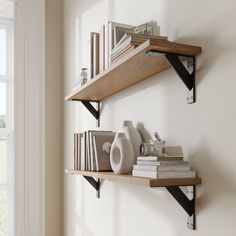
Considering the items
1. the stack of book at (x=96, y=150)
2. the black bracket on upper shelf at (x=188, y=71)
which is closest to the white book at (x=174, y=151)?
the black bracket on upper shelf at (x=188, y=71)

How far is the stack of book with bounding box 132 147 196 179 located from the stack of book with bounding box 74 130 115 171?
51 centimetres

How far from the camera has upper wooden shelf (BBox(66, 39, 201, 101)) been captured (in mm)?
1203

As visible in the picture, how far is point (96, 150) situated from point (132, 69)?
1.57 ft

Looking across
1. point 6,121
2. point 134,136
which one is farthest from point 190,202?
point 6,121

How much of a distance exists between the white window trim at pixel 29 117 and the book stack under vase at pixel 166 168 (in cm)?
155

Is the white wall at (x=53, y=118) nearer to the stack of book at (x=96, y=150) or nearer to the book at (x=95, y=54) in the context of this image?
the stack of book at (x=96, y=150)

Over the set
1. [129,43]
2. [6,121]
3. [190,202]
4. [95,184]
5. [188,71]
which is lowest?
[95,184]

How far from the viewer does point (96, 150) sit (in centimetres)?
177

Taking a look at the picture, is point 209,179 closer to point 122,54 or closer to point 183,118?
point 183,118

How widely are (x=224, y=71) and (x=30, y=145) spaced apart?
1.81m

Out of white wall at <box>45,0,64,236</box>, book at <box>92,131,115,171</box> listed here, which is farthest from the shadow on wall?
white wall at <box>45,0,64,236</box>

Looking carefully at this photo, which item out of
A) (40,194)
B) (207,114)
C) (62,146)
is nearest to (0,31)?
(62,146)

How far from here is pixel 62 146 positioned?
2752 mm

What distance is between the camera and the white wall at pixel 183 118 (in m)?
1.12
